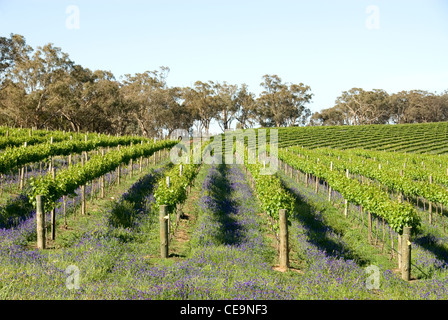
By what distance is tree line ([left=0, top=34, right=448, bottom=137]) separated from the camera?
52.3 m

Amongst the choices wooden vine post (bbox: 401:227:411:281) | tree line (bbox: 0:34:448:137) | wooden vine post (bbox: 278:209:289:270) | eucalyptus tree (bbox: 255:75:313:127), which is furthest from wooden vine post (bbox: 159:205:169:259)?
eucalyptus tree (bbox: 255:75:313:127)

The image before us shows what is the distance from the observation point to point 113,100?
5903 cm

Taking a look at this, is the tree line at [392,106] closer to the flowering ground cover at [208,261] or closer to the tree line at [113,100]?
the tree line at [113,100]

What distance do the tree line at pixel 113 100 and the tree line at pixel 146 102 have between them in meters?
0.13

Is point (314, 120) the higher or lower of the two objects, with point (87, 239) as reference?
higher

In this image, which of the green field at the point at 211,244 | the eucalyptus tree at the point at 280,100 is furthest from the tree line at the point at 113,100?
the green field at the point at 211,244

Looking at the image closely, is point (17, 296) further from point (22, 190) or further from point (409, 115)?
point (409, 115)

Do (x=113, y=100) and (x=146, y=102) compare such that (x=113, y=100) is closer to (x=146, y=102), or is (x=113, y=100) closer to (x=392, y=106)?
(x=146, y=102)

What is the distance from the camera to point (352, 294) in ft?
21.4

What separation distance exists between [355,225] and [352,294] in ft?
27.6

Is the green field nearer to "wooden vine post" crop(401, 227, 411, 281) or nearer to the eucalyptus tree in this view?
"wooden vine post" crop(401, 227, 411, 281)

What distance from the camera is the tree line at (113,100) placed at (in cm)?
5206

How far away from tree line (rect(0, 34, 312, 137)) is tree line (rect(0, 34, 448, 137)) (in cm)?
13

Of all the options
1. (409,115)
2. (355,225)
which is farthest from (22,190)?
(409,115)
